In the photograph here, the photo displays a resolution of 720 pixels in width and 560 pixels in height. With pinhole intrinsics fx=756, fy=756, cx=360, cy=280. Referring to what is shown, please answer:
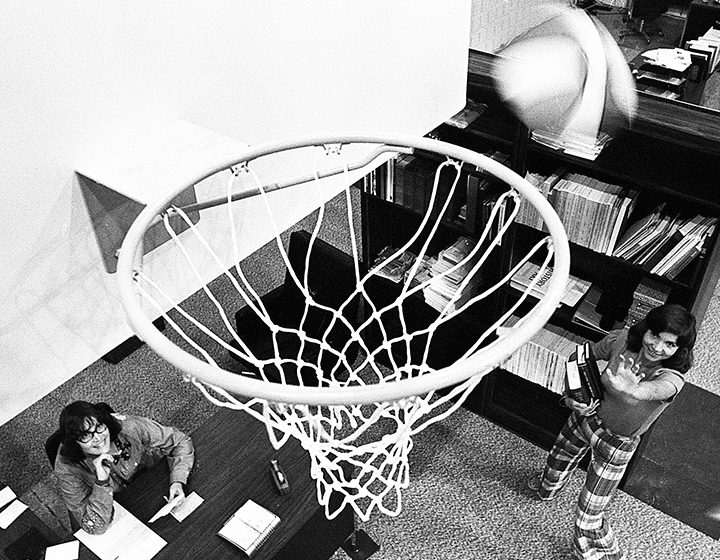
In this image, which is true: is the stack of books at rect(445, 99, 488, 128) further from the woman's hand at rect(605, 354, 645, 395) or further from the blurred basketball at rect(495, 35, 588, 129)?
the woman's hand at rect(605, 354, 645, 395)

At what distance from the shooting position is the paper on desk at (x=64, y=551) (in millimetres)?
2787

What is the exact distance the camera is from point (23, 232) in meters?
1.69

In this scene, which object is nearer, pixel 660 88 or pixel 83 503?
pixel 83 503

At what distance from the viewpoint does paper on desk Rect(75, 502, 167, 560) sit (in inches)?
110

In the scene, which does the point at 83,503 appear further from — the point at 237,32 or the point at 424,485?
the point at 237,32

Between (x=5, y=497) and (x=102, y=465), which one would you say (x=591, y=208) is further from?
(x=5, y=497)

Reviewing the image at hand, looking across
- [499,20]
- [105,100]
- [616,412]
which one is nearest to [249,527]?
[616,412]

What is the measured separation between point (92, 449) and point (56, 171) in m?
1.42

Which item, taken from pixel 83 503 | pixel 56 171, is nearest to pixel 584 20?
pixel 56 171

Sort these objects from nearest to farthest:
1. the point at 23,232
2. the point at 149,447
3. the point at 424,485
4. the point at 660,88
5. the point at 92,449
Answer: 1. the point at 23,232
2. the point at 92,449
3. the point at 149,447
4. the point at 424,485
5. the point at 660,88

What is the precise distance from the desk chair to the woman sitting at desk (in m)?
5.88

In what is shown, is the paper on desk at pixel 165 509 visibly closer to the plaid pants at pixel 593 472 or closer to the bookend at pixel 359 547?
the bookend at pixel 359 547

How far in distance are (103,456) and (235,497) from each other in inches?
20.8

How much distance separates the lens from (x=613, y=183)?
3234 millimetres
